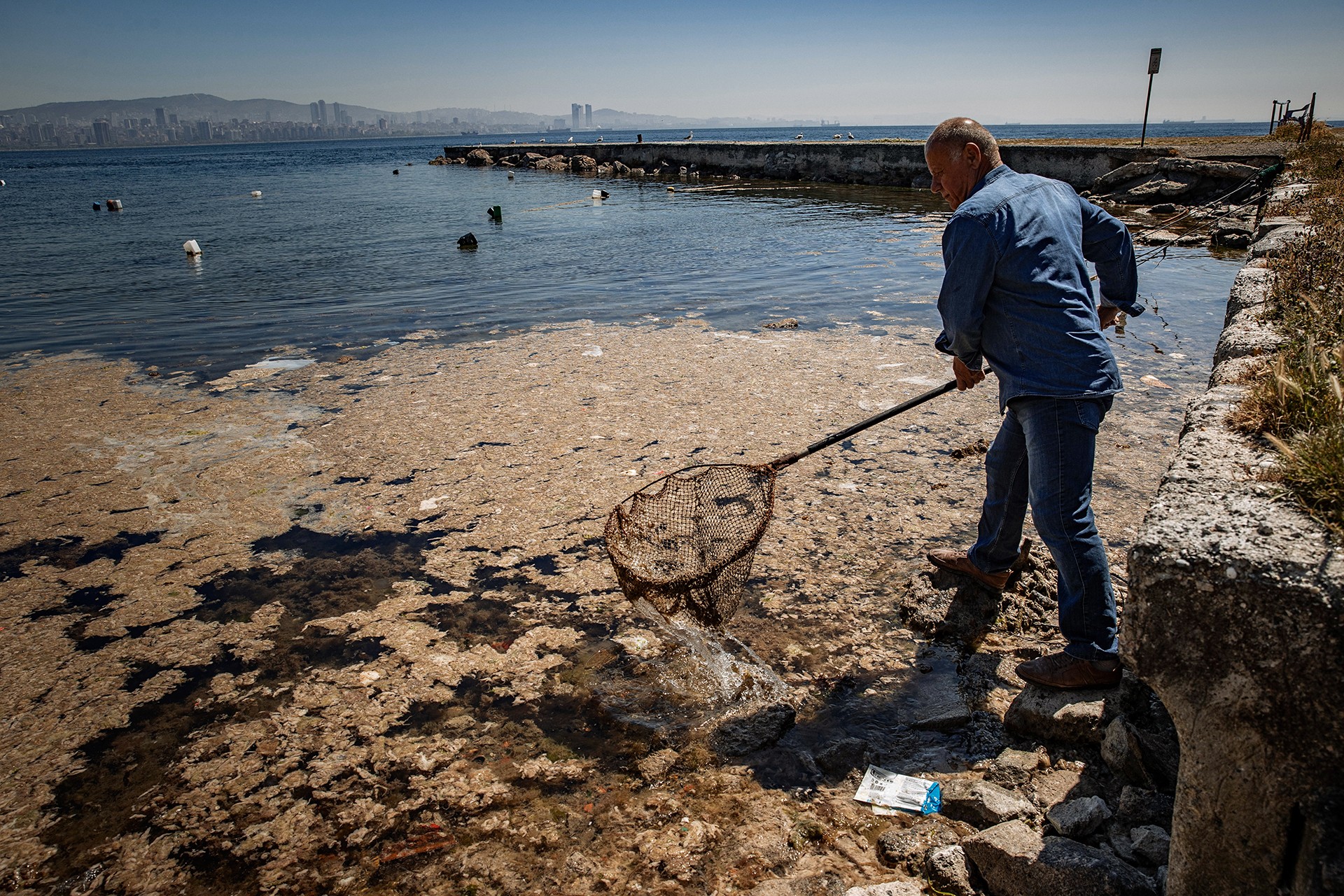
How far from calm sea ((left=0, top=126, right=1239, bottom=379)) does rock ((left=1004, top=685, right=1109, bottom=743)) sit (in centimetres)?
520

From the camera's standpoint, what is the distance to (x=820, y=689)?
307 cm

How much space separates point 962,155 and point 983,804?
2287 mm

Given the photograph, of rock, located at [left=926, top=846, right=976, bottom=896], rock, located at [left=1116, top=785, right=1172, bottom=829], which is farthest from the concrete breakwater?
rock, located at [left=926, top=846, right=976, bottom=896]

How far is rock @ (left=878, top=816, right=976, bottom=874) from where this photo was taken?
2.24m

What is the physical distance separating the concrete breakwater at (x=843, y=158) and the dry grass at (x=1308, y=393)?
57.5ft

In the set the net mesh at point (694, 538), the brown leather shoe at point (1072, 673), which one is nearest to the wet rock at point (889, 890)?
the brown leather shoe at point (1072, 673)

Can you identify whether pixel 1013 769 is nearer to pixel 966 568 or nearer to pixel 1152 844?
pixel 1152 844

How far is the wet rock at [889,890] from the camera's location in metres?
2.05

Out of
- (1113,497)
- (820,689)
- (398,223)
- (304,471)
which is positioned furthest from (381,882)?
(398,223)

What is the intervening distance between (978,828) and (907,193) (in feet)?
90.2

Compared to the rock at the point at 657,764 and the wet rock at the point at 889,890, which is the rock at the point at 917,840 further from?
the rock at the point at 657,764

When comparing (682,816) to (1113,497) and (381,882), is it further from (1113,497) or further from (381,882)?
(1113,497)

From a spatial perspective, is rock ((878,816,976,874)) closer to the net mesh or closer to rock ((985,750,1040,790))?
rock ((985,750,1040,790))

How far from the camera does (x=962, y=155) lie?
282 centimetres
